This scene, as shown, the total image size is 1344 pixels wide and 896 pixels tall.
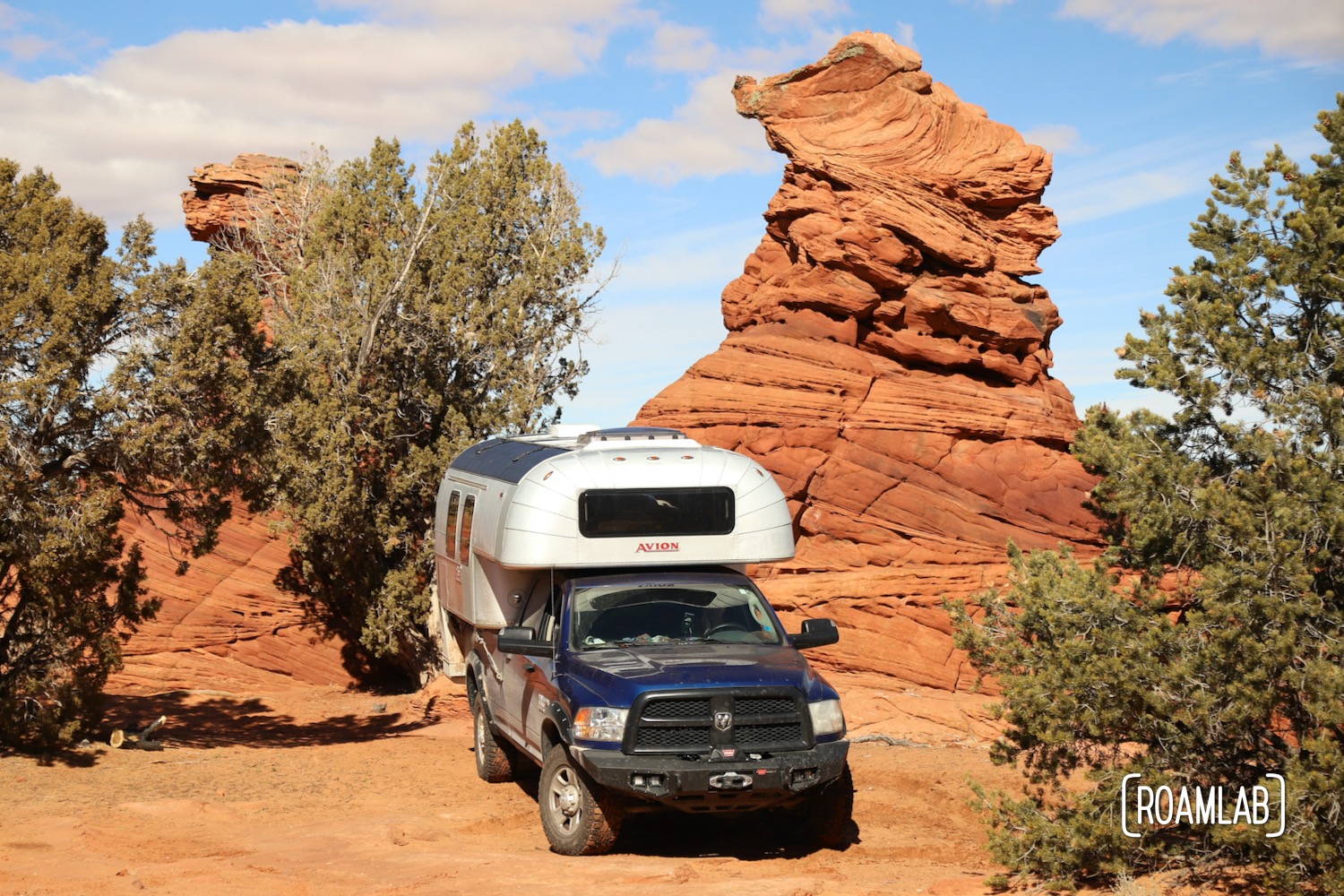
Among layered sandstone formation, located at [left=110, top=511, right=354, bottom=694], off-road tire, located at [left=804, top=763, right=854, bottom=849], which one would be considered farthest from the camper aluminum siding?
layered sandstone formation, located at [left=110, top=511, right=354, bottom=694]

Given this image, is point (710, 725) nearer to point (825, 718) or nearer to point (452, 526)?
point (825, 718)

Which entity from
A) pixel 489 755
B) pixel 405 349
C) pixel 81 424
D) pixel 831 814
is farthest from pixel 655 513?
pixel 405 349

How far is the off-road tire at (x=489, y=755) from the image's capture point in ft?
38.4

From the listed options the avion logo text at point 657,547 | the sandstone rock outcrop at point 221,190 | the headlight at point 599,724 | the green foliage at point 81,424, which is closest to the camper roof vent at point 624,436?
the avion logo text at point 657,547

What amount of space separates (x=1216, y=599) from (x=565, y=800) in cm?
486

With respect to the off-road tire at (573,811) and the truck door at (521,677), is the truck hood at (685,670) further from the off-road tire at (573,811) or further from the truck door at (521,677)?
the truck door at (521,677)

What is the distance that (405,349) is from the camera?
19516 millimetres

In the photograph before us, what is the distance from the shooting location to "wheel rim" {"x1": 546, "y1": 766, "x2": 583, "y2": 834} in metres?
8.68

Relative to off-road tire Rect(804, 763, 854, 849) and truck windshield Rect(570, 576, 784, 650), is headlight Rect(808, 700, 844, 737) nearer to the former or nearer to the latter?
off-road tire Rect(804, 763, 854, 849)

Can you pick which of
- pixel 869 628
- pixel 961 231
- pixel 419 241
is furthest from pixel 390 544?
pixel 961 231

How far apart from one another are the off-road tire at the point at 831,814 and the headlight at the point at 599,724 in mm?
1791

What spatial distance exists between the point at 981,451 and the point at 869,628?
160 inches

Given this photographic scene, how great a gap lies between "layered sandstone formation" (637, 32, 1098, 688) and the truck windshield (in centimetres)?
882

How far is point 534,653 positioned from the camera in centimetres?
920
